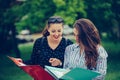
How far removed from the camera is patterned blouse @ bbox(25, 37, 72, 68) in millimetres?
5590

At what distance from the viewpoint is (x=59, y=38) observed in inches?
218

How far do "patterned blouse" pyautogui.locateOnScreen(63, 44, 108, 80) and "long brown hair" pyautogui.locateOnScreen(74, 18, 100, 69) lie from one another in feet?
0.17

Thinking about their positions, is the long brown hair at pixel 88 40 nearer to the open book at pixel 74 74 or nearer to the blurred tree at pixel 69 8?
the open book at pixel 74 74

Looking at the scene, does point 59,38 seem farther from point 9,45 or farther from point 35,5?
point 9,45

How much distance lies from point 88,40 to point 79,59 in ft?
0.79

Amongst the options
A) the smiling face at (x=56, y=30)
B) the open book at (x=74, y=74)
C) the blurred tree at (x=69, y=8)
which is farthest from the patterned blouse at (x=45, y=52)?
the blurred tree at (x=69, y=8)

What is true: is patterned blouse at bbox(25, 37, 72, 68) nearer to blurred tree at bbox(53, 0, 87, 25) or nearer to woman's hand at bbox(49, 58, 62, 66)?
woman's hand at bbox(49, 58, 62, 66)

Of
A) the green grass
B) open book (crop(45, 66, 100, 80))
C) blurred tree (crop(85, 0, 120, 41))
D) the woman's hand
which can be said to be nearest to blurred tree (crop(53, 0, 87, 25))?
blurred tree (crop(85, 0, 120, 41))

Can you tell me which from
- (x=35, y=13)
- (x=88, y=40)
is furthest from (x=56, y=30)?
(x=35, y=13)

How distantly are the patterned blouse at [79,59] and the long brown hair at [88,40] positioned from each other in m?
0.05

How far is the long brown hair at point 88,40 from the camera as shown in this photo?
15.5ft

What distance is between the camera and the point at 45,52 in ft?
18.5

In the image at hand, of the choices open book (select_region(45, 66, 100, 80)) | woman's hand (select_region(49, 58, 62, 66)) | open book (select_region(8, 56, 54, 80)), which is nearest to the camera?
open book (select_region(45, 66, 100, 80))

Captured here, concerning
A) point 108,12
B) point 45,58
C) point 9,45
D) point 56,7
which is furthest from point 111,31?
point 45,58
